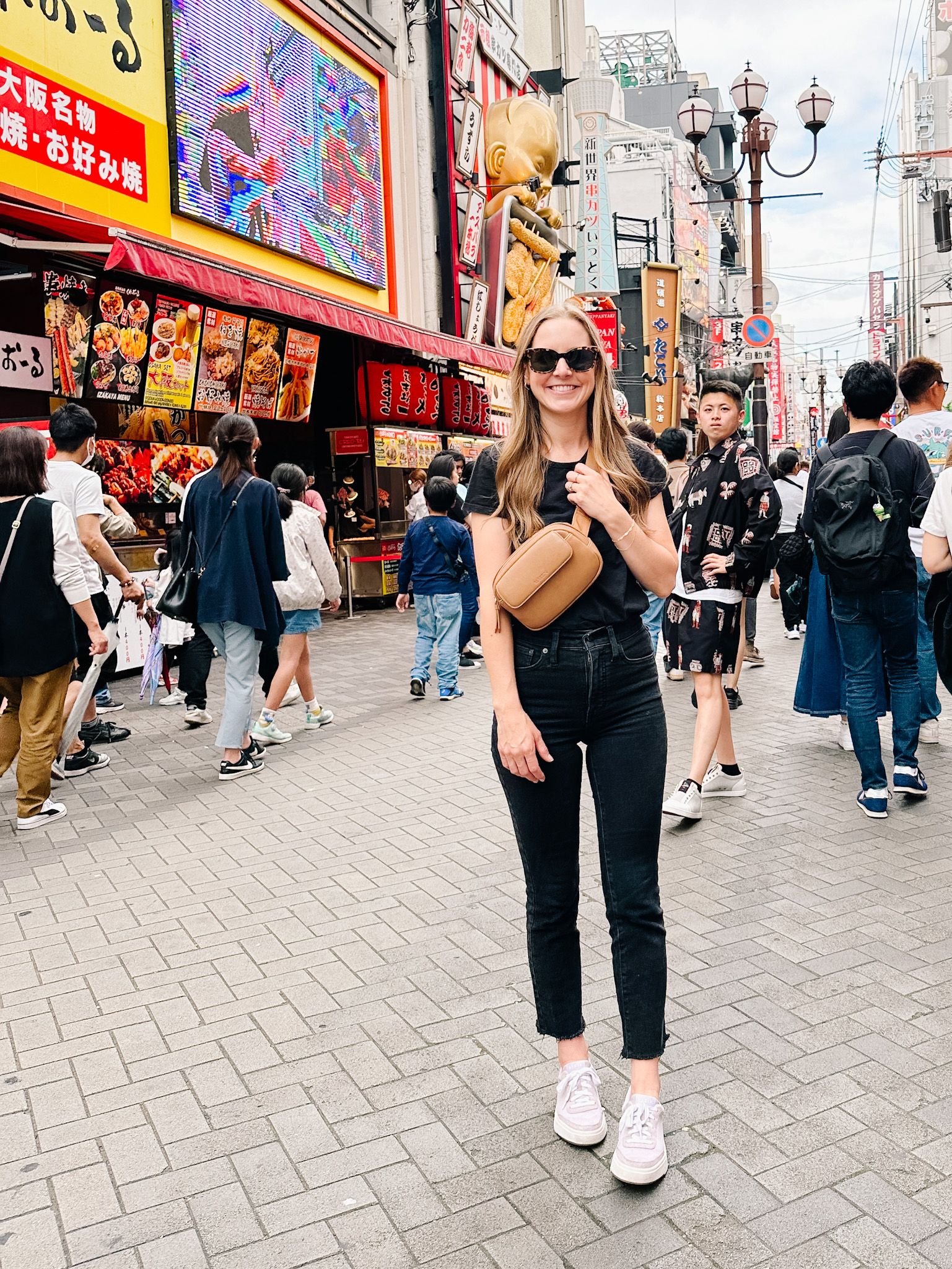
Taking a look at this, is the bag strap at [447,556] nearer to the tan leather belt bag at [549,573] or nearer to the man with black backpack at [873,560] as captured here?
the man with black backpack at [873,560]

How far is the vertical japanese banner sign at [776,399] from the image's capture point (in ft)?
172

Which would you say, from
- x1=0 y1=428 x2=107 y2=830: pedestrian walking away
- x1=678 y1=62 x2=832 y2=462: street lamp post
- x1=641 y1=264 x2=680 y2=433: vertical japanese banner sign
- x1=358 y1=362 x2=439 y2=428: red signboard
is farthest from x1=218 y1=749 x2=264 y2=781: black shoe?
x1=641 y1=264 x2=680 y2=433: vertical japanese banner sign

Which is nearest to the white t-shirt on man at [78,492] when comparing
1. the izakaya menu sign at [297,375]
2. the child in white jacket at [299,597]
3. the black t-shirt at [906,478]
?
the child in white jacket at [299,597]

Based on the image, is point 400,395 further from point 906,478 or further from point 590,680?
point 590,680

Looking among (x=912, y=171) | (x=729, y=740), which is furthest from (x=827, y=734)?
(x=912, y=171)

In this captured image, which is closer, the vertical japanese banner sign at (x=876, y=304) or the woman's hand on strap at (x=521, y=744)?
the woman's hand on strap at (x=521, y=744)

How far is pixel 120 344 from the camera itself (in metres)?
9.73

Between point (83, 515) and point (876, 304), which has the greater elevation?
point (876, 304)

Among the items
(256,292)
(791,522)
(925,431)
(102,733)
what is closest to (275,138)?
(256,292)

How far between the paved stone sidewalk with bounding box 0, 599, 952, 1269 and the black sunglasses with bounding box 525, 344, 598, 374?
202cm

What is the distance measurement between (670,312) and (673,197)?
1563 centimetres

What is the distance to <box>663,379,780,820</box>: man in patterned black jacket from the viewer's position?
5.39m

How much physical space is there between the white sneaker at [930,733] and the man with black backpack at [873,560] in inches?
51.2

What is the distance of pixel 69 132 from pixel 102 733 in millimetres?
5506
